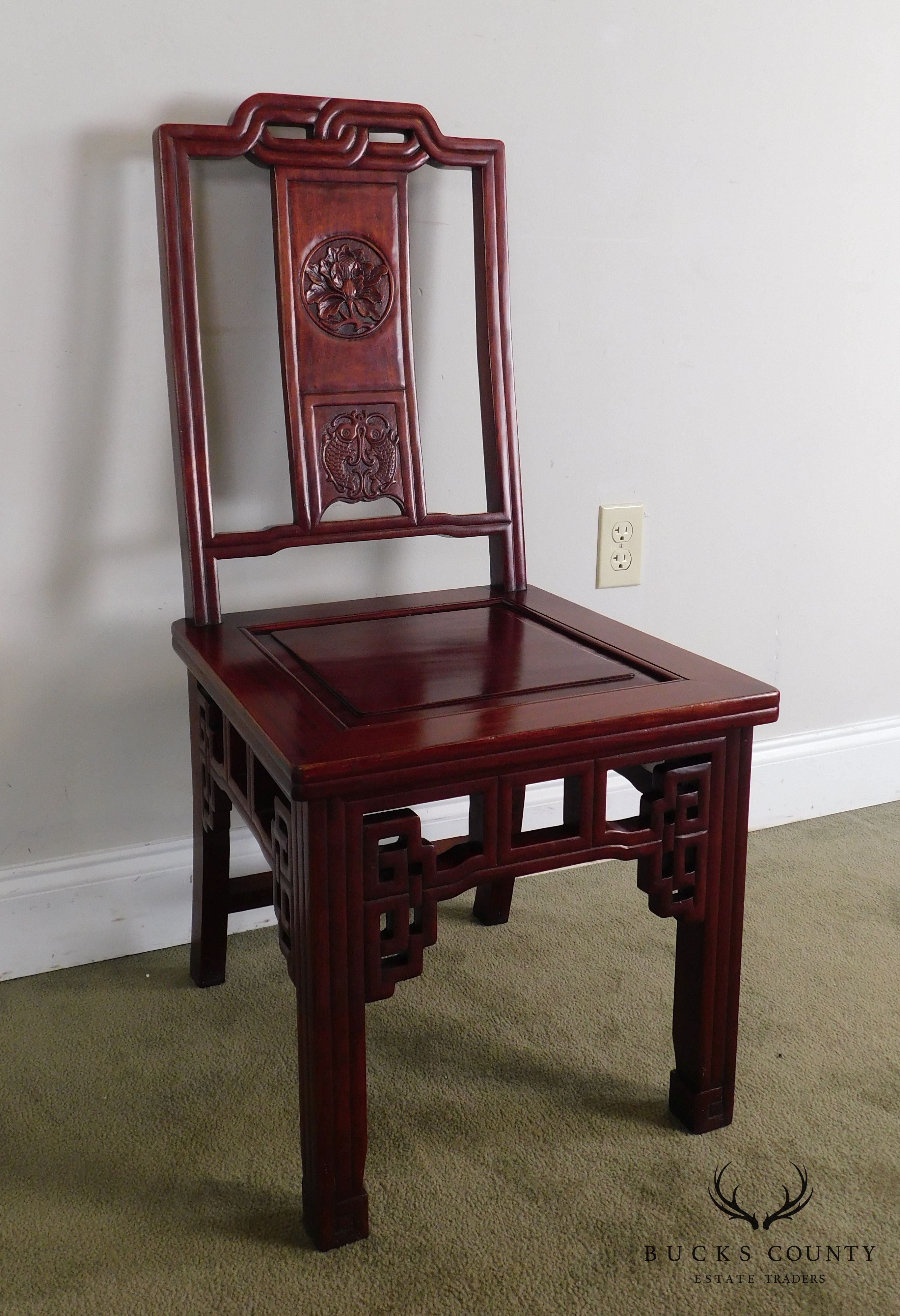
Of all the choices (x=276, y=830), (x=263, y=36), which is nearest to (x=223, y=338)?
(x=263, y=36)

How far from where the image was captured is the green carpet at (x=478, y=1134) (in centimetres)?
88

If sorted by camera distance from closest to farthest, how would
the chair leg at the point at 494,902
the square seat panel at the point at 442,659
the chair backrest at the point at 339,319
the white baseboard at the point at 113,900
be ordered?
the square seat panel at the point at 442,659, the chair backrest at the point at 339,319, the white baseboard at the point at 113,900, the chair leg at the point at 494,902

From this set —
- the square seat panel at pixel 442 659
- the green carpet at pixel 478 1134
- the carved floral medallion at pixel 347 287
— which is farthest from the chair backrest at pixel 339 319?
the green carpet at pixel 478 1134

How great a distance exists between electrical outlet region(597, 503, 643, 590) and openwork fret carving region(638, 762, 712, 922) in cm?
58

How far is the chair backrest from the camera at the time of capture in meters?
1.09

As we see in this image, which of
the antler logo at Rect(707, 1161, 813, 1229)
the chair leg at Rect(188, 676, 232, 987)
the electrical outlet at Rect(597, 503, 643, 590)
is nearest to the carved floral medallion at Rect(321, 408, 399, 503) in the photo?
the chair leg at Rect(188, 676, 232, 987)

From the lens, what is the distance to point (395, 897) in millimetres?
878

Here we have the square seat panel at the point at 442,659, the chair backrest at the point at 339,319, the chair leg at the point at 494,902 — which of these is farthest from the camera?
the chair leg at the point at 494,902

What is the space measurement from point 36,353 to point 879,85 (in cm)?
116

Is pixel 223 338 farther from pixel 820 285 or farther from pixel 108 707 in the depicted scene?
pixel 820 285

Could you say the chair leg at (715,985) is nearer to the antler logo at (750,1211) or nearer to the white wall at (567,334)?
the antler logo at (750,1211)

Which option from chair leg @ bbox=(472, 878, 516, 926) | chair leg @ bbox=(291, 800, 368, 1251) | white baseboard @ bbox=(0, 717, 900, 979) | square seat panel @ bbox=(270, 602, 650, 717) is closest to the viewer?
chair leg @ bbox=(291, 800, 368, 1251)

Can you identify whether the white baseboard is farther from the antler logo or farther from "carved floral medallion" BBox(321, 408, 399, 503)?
the antler logo

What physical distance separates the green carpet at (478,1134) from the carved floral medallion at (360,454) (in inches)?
22.5
